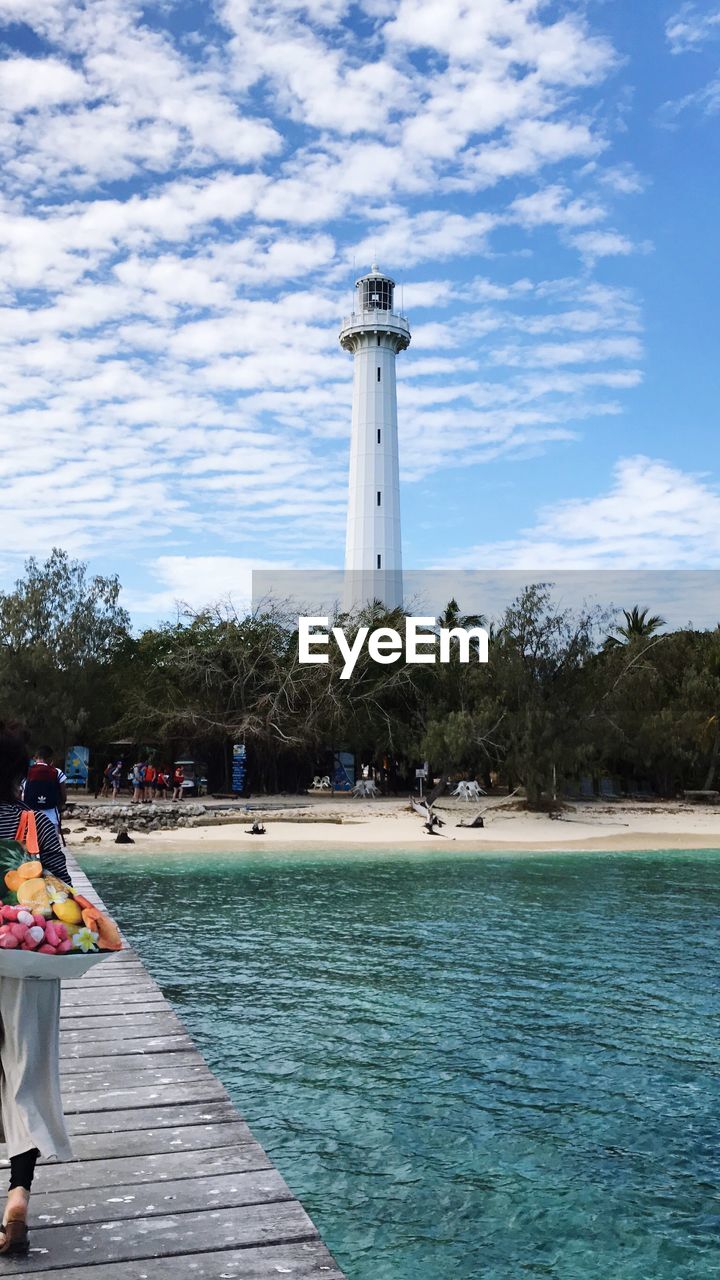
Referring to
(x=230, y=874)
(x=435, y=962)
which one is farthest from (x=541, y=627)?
(x=435, y=962)

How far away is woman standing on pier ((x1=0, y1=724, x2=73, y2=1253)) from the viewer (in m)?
3.37

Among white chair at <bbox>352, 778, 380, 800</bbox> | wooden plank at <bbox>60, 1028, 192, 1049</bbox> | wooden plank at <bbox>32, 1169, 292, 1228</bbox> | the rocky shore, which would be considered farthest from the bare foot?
white chair at <bbox>352, 778, 380, 800</bbox>

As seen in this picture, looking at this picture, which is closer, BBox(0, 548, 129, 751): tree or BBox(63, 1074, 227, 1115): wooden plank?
BBox(63, 1074, 227, 1115): wooden plank

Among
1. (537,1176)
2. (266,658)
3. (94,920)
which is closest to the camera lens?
(94,920)

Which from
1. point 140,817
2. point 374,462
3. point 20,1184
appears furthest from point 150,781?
point 20,1184

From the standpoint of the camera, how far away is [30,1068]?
340cm

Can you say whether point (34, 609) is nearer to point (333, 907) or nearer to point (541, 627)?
point (541, 627)

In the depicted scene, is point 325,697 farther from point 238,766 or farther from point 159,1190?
point 159,1190

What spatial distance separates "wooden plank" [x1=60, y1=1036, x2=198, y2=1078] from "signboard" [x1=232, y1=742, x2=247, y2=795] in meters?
28.4

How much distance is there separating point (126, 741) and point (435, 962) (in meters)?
25.5

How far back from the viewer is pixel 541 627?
105 feet

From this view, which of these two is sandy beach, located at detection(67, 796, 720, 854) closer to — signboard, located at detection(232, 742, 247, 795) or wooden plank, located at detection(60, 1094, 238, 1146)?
signboard, located at detection(232, 742, 247, 795)

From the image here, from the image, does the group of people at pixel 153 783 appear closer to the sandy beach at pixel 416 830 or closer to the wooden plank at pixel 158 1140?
the sandy beach at pixel 416 830

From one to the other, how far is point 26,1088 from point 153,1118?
1649 mm
